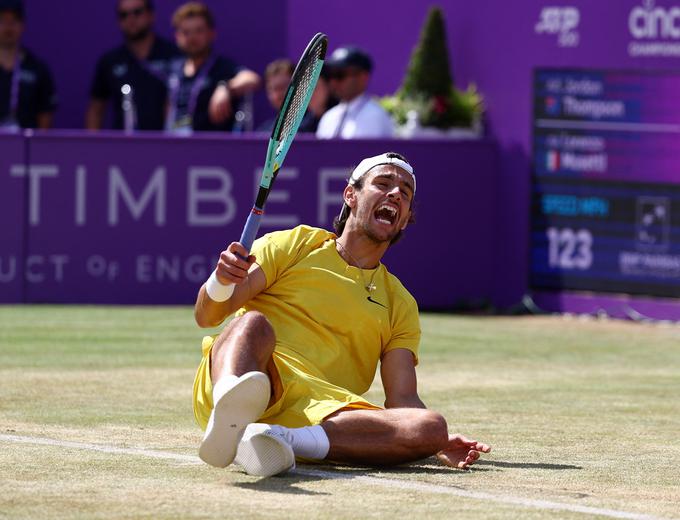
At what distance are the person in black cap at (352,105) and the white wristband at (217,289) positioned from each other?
7789 mm

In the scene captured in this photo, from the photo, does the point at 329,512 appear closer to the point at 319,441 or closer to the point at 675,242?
the point at 319,441

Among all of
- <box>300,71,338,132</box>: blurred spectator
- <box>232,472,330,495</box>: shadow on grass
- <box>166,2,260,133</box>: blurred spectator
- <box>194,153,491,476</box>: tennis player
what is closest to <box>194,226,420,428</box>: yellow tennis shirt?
<box>194,153,491,476</box>: tennis player

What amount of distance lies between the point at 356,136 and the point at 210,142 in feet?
4.12

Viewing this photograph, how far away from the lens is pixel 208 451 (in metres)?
5.96

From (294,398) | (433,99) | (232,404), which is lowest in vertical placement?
(294,398)

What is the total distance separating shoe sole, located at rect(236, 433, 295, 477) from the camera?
6.03m

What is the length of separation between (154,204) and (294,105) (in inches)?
290

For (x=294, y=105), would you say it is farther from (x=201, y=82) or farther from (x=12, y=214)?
(x=201, y=82)

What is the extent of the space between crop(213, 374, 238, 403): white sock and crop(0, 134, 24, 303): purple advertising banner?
8.06 m

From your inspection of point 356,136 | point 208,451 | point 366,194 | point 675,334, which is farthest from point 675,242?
point 208,451

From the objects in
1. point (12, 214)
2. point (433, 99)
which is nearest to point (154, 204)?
point (12, 214)

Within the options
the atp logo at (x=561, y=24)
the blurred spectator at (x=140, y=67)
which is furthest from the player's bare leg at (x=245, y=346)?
the blurred spectator at (x=140, y=67)

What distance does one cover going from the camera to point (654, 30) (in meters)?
13.8

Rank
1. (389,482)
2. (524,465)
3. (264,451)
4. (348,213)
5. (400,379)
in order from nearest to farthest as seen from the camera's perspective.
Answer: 1. (264,451)
2. (389,482)
3. (524,465)
4. (400,379)
5. (348,213)
